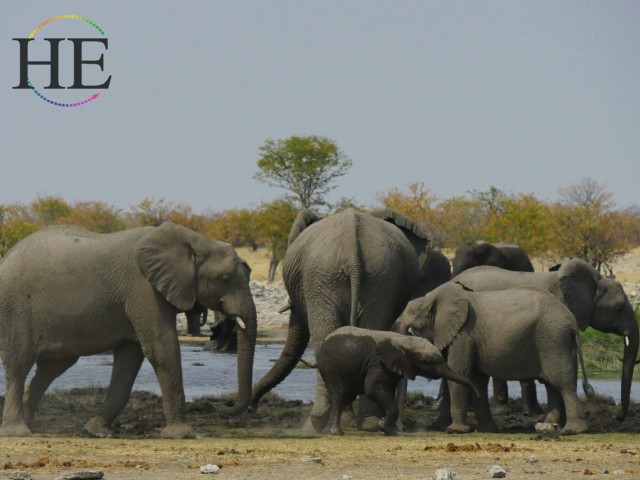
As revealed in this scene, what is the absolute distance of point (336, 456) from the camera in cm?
1264

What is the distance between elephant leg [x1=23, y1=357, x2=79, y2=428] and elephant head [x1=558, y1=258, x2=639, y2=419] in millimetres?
6465

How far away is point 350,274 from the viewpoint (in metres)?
15.7

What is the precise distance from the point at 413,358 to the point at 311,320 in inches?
62.8

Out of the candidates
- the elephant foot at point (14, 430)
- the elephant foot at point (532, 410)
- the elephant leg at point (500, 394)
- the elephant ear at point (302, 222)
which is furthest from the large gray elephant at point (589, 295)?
the elephant foot at point (14, 430)

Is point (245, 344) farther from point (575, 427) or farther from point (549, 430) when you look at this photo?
point (575, 427)

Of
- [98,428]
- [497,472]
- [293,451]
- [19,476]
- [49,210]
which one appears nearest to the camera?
[19,476]

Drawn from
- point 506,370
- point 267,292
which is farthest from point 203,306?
point 267,292

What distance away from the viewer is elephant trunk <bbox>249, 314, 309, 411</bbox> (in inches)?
695

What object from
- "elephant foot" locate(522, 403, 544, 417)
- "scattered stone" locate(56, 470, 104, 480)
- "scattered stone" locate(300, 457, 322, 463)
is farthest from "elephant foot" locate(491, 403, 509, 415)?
"scattered stone" locate(56, 470, 104, 480)

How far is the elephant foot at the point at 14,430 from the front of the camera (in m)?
14.9

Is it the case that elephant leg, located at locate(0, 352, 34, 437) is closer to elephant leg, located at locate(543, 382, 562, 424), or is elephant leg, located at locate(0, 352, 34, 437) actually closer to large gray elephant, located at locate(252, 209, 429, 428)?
large gray elephant, located at locate(252, 209, 429, 428)

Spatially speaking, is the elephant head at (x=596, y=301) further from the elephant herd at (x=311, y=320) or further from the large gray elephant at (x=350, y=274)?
the large gray elephant at (x=350, y=274)

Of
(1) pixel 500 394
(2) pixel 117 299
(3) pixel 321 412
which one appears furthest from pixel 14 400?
(1) pixel 500 394

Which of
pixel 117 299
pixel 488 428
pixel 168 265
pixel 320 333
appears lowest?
pixel 488 428
